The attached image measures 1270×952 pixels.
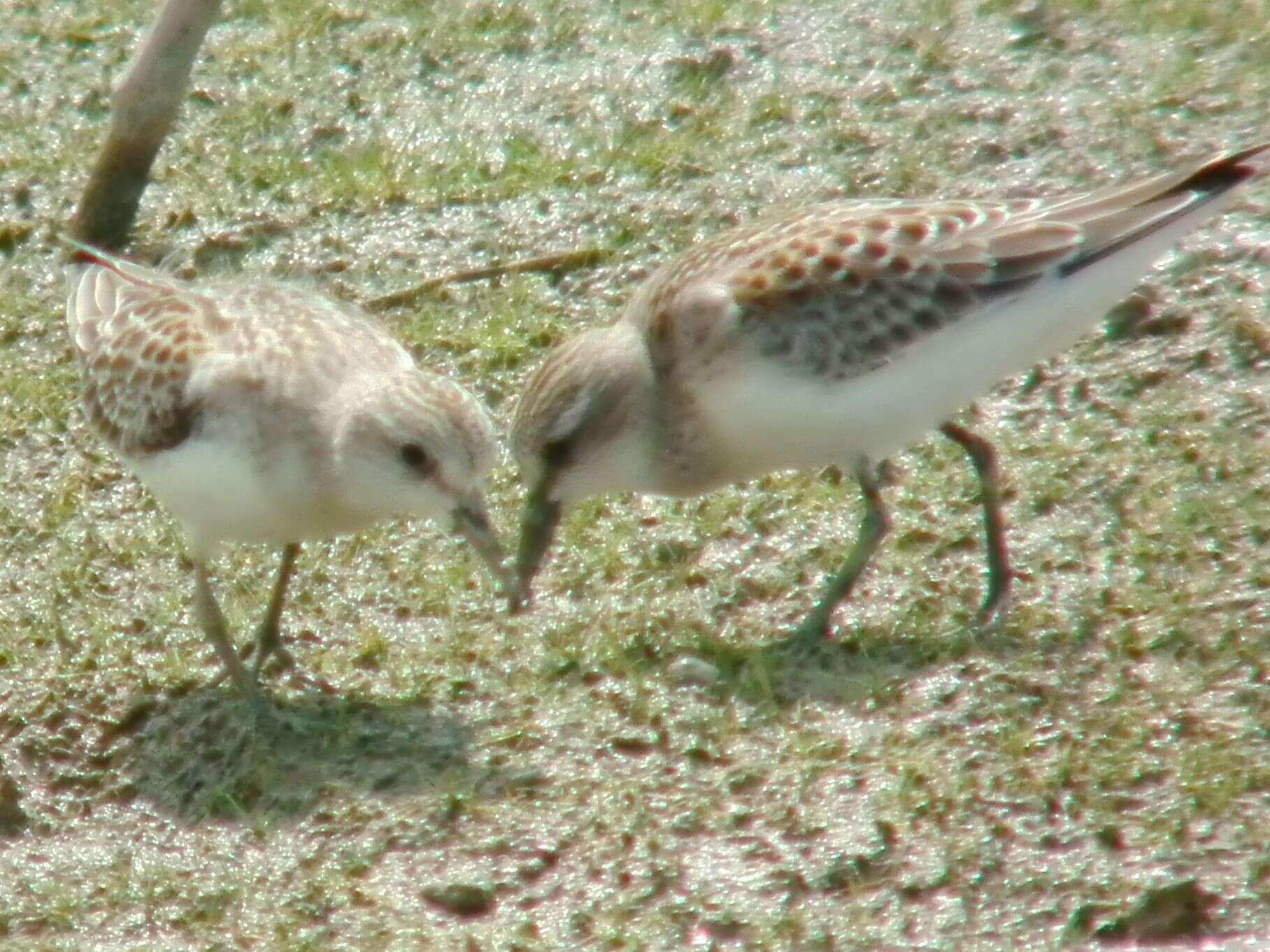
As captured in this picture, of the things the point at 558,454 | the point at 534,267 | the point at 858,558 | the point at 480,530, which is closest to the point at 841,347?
the point at 858,558

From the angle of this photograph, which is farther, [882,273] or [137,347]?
[137,347]

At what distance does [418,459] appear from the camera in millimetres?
6148

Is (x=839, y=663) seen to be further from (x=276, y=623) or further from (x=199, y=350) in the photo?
(x=199, y=350)

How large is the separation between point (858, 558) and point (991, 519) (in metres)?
0.46

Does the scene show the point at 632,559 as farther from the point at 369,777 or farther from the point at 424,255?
the point at 424,255

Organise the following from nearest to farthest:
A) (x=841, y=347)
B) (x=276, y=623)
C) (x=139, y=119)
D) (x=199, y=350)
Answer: (x=841, y=347), (x=199, y=350), (x=276, y=623), (x=139, y=119)

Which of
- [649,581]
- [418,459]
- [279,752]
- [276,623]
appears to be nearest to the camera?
[418,459]

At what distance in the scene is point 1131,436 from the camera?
23.8ft

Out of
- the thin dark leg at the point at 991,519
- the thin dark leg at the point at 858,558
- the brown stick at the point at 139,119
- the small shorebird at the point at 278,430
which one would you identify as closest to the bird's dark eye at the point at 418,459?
the small shorebird at the point at 278,430

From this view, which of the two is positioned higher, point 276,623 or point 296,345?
point 296,345

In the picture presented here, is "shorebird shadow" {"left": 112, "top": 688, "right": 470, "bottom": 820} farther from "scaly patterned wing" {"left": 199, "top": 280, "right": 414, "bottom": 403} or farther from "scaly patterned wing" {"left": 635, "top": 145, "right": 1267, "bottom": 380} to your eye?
"scaly patterned wing" {"left": 635, "top": 145, "right": 1267, "bottom": 380}

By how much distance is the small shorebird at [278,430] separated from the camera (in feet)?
20.2

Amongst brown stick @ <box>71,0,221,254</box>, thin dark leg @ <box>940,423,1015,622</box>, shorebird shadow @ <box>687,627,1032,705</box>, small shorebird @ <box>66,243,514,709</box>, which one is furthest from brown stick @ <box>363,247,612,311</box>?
shorebird shadow @ <box>687,627,1032,705</box>

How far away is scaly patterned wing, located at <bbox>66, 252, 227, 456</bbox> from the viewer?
6.54 metres
